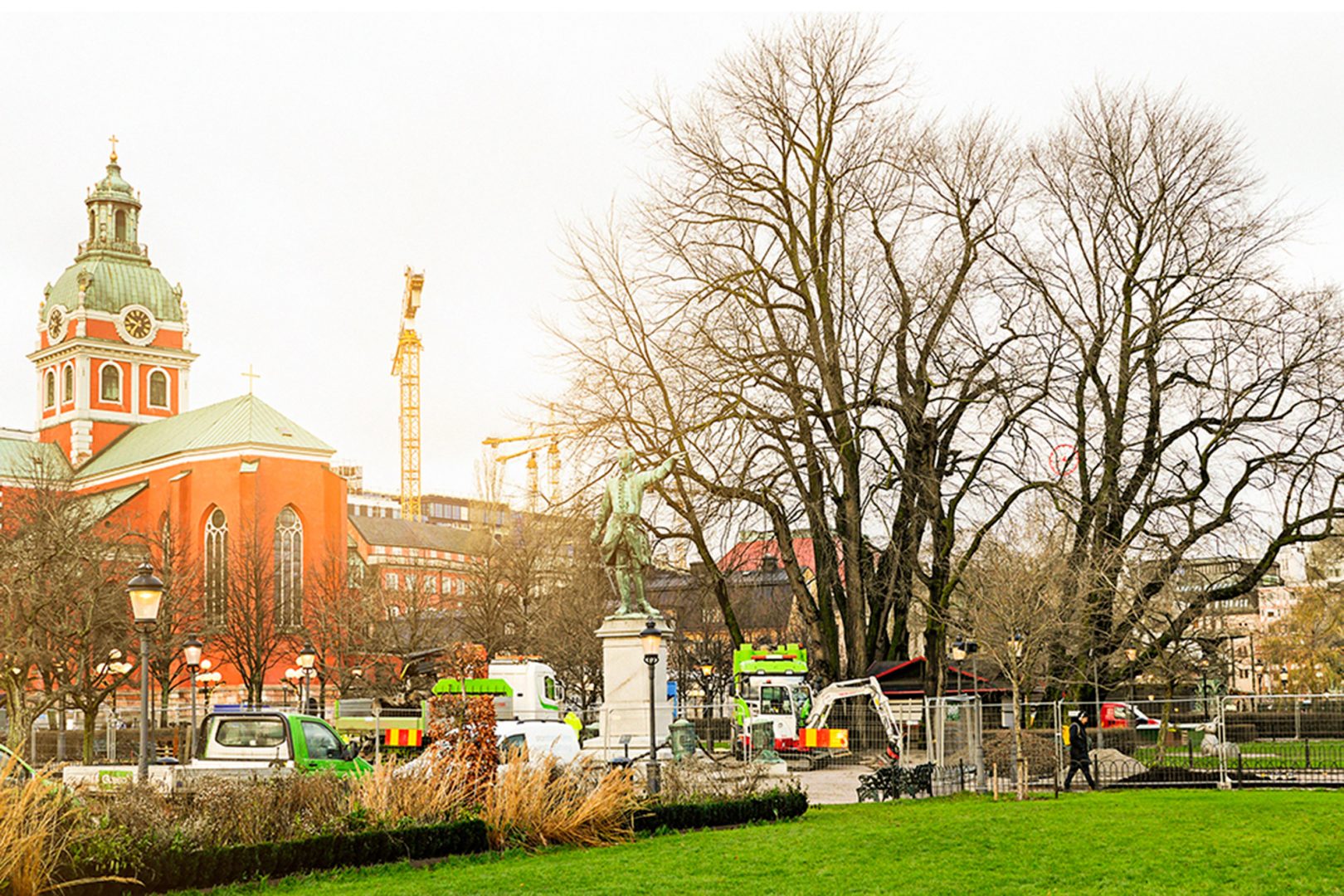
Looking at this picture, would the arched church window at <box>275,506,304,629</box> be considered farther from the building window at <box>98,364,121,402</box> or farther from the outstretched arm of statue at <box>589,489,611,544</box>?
the outstretched arm of statue at <box>589,489,611,544</box>

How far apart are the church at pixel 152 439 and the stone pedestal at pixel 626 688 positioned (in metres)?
33.5

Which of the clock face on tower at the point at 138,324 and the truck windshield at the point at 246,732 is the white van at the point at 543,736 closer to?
the truck windshield at the point at 246,732

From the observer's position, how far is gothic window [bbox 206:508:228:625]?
62062 mm

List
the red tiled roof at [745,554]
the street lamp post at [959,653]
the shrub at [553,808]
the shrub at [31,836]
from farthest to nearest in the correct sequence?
the street lamp post at [959,653], the red tiled roof at [745,554], the shrub at [553,808], the shrub at [31,836]

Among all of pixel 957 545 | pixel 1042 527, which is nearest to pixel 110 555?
pixel 957 545

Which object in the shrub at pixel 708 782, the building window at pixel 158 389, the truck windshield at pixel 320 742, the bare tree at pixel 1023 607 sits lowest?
the shrub at pixel 708 782

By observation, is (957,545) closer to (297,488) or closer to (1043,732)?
(1043,732)

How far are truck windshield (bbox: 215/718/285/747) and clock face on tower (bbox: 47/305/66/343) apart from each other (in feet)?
238

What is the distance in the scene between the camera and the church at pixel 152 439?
69.6m

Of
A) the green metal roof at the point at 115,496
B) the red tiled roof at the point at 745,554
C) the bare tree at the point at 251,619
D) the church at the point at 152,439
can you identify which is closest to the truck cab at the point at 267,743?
the red tiled roof at the point at 745,554

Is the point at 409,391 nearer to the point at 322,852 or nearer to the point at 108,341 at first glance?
the point at 108,341

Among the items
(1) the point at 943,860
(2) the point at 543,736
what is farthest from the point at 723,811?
(2) the point at 543,736

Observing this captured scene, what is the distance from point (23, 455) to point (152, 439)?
780 cm

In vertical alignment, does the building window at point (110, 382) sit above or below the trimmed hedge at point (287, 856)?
above
